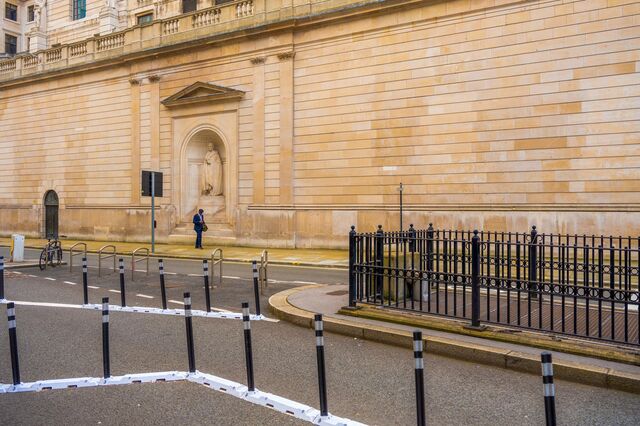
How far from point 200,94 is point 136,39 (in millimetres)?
6244

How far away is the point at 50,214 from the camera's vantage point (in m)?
35.8

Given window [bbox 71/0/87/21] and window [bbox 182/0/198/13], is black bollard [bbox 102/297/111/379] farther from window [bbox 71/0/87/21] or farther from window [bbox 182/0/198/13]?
window [bbox 71/0/87/21]

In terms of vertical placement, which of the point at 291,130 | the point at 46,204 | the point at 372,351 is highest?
the point at 291,130

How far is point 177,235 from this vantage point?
97.2 feet

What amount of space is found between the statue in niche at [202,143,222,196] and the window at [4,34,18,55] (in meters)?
33.5

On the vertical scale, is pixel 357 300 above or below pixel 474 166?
below

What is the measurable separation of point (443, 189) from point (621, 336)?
1510 centimetres

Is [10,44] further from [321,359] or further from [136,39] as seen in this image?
[321,359]

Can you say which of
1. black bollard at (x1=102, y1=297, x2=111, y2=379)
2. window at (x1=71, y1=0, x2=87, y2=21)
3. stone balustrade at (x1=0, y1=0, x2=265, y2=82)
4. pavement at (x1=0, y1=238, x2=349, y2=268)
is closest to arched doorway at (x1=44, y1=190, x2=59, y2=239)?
pavement at (x1=0, y1=238, x2=349, y2=268)

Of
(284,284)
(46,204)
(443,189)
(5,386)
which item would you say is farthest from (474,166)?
(46,204)

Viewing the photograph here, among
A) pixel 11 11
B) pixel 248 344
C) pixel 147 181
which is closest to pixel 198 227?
pixel 147 181

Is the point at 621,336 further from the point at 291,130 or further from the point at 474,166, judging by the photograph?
the point at 291,130

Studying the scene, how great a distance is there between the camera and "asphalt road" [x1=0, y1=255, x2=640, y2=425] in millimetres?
5512

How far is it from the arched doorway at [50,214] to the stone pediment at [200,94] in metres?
11.3
